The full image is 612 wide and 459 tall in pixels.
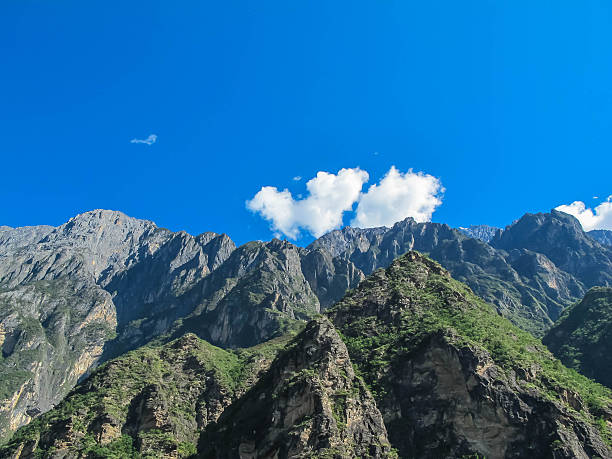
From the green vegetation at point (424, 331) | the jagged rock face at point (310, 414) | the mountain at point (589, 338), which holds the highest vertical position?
the mountain at point (589, 338)

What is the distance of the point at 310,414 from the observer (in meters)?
52.7

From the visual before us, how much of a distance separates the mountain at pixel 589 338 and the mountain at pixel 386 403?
6023cm

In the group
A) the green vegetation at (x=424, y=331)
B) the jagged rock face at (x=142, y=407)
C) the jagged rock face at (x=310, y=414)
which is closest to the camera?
the jagged rock face at (x=310, y=414)

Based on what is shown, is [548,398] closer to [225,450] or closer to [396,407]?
[396,407]

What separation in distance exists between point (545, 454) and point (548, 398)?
292 inches

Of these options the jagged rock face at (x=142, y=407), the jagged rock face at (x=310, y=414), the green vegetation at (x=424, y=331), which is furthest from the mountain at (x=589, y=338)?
the jagged rock face at (x=310, y=414)

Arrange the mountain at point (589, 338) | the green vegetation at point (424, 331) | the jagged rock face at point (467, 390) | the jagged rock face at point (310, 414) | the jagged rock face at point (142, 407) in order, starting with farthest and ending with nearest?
the mountain at point (589, 338), the jagged rock face at point (142, 407), the green vegetation at point (424, 331), the jagged rock face at point (467, 390), the jagged rock face at point (310, 414)

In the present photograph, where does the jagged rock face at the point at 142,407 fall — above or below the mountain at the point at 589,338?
below

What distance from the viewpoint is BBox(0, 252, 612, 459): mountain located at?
2040 inches

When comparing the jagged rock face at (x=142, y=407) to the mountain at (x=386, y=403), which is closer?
the mountain at (x=386, y=403)

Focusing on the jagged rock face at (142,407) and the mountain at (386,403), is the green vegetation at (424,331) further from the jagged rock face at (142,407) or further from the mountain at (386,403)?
the jagged rock face at (142,407)

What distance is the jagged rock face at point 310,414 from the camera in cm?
5047

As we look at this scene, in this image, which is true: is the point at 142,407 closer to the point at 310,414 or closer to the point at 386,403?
the point at 310,414

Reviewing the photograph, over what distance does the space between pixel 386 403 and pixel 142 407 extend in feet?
176
